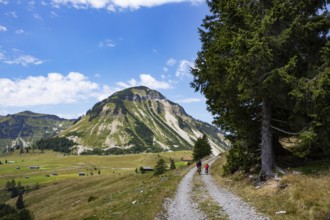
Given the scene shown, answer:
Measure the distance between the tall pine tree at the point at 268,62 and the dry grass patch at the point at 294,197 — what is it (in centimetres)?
313

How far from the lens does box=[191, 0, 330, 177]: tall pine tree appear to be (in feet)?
64.5

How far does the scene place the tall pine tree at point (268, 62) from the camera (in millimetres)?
19659

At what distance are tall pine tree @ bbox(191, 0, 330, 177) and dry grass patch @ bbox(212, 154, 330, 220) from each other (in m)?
3.13

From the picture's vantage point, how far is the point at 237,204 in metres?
17.9

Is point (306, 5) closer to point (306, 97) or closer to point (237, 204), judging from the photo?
point (306, 97)

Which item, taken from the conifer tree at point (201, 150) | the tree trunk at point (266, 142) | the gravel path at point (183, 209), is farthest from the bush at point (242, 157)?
the conifer tree at point (201, 150)

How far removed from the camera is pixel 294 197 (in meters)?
15.1

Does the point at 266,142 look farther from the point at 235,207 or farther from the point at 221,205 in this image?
the point at 235,207

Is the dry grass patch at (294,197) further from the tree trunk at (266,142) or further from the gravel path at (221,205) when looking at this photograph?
the tree trunk at (266,142)

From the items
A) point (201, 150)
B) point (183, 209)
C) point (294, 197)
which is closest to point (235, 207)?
point (183, 209)

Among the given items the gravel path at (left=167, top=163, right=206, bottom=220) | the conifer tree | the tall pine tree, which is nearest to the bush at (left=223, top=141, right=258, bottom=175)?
the tall pine tree

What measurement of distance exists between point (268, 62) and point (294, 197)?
347 inches

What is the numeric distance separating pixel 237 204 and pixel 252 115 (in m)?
9.91

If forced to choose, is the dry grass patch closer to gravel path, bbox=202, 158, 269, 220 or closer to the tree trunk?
gravel path, bbox=202, 158, 269, 220
